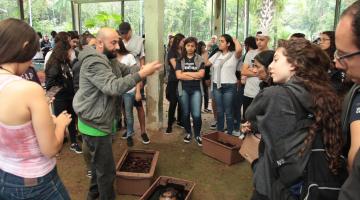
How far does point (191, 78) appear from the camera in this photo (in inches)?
157

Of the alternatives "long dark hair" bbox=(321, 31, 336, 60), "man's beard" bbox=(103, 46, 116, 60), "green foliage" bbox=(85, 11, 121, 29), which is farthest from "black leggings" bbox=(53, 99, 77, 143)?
"green foliage" bbox=(85, 11, 121, 29)

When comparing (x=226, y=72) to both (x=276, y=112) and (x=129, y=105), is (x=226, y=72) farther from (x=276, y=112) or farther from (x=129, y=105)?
(x=276, y=112)

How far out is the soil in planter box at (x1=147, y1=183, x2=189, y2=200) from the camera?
96.3 inches

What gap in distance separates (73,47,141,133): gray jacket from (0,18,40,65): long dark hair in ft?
2.81

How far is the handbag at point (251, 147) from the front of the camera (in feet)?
6.52

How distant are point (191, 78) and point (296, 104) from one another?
103 inches

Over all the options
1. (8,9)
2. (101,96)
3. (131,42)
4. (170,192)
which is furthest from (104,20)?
(170,192)

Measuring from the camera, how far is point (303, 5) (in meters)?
7.44

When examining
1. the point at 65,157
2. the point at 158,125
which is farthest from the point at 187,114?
the point at 65,157

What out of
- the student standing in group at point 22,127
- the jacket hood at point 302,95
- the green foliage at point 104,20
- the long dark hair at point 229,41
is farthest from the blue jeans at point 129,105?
the green foliage at point 104,20

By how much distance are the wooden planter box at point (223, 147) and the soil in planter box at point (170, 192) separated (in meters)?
1.05

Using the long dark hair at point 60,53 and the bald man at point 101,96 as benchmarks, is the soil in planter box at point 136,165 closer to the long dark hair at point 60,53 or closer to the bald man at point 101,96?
the bald man at point 101,96

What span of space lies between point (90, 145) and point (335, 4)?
584 cm

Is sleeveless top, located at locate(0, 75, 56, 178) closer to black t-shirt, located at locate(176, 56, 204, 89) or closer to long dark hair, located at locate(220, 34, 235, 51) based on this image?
black t-shirt, located at locate(176, 56, 204, 89)
